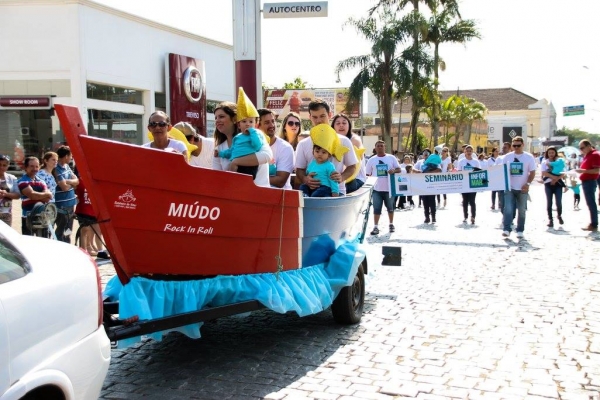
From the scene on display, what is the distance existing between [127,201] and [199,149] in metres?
3.46

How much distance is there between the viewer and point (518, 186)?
1319 centimetres

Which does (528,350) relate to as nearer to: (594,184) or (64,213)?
(64,213)

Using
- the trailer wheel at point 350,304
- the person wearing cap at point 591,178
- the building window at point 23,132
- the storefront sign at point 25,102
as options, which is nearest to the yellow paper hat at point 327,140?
the trailer wheel at point 350,304

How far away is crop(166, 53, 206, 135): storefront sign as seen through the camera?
98.5ft

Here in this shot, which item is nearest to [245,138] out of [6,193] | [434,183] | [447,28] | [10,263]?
[10,263]

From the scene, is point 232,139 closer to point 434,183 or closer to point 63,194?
point 63,194

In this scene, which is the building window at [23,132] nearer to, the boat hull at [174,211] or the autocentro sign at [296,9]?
the autocentro sign at [296,9]

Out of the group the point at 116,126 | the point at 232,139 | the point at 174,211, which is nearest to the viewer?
the point at 174,211

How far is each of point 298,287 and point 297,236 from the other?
1.38ft

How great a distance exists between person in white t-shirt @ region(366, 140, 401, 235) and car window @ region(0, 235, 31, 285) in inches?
438

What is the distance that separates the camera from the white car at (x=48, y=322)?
2.62 m

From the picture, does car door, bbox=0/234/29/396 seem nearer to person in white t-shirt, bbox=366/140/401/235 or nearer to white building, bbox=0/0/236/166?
person in white t-shirt, bbox=366/140/401/235

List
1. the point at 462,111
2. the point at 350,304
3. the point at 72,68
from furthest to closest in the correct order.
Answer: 1. the point at 462,111
2. the point at 72,68
3. the point at 350,304

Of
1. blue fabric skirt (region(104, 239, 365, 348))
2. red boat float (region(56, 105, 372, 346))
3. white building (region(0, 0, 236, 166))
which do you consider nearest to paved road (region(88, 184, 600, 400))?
blue fabric skirt (region(104, 239, 365, 348))
